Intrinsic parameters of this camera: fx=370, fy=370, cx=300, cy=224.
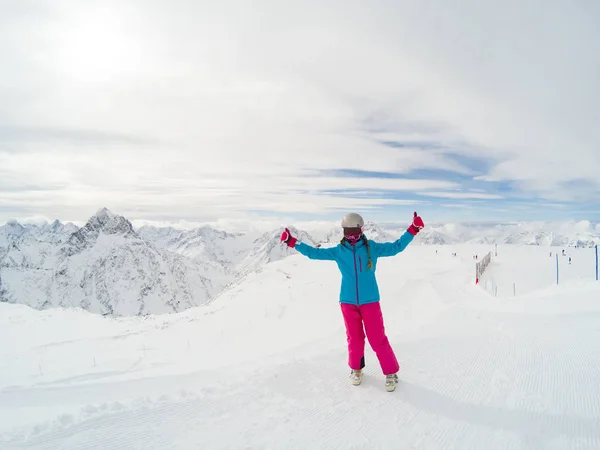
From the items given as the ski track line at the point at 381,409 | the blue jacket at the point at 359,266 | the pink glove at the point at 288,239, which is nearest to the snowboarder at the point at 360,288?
the blue jacket at the point at 359,266

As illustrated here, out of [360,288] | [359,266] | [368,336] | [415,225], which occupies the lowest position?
[368,336]

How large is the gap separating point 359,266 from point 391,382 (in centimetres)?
145

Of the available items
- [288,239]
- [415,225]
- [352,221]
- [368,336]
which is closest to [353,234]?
[352,221]

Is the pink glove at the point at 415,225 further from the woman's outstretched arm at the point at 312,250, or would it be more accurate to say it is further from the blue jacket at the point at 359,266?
the woman's outstretched arm at the point at 312,250

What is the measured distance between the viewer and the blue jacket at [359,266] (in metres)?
4.76

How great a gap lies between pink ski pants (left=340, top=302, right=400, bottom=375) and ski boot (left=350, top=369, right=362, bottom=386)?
2.2 inches

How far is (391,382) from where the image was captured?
14.8ft

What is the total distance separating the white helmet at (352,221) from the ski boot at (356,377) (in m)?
1.86

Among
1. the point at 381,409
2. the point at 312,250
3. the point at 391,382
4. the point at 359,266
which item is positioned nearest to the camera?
the point at 381,409

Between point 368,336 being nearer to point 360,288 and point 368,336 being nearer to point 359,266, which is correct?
point 360,288

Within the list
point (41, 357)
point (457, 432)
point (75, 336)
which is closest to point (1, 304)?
point (75, 336)

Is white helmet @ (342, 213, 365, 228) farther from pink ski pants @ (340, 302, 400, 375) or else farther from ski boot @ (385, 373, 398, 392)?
ski boot @ (385, 373, 398, 392)

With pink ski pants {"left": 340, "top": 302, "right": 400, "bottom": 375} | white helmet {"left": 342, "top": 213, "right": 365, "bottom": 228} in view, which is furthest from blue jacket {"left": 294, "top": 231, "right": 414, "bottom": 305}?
white helmet {"left": 342, "top": 213, "right": 365, "bottom": 228}

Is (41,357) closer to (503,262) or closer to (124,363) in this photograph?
(124,363)
